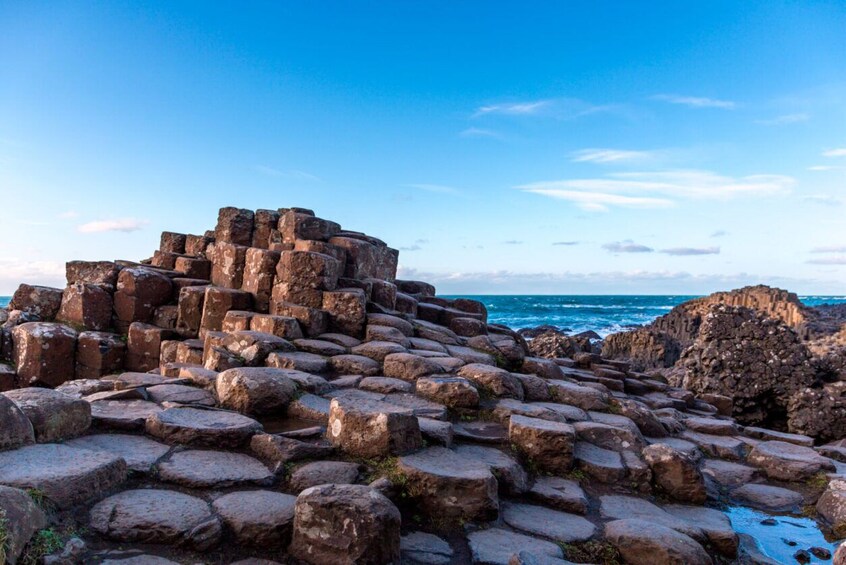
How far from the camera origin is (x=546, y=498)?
486 cm

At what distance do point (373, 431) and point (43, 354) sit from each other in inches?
325

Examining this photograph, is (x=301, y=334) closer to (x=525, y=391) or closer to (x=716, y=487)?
(x=525, y=391)

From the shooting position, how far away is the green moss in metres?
4.00

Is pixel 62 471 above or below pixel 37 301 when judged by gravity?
below

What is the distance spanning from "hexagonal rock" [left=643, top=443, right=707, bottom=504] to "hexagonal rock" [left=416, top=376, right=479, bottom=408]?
6.11ft

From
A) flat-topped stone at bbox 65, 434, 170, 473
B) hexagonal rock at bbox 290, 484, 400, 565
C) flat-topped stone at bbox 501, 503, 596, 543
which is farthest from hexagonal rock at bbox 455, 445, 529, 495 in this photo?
flat-topped stone at bbox 65, 434, 170, 473

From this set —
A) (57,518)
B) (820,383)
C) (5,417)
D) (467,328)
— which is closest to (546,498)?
(57,518)

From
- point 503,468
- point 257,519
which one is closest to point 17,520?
point 257,519

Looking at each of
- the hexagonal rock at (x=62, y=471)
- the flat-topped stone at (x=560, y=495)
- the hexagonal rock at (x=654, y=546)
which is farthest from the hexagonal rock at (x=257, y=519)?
the hexagonal rock at (x=654, y=546)

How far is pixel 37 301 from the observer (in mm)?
11242

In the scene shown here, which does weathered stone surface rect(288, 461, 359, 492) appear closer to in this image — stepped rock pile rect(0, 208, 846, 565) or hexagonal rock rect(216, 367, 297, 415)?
stepped rock pile rect(0, 208, 846, 565)

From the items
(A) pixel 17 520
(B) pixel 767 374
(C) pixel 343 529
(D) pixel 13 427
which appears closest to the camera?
(A) pixel 17 520

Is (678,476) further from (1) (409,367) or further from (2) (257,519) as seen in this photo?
(2) (257,519)

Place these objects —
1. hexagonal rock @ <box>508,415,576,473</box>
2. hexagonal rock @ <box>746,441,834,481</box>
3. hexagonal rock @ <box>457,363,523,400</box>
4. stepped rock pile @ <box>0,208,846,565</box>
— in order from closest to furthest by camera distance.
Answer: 1. stepped rock pile @ <box>0,208,846,565</box>
2. hexagonal rock @ <box>508,415,576,473</box>
3. hexagonal rock @ <box>746,441,834,481</box>
4. hexagonal rock @ <box>457,363,523,400</box>
